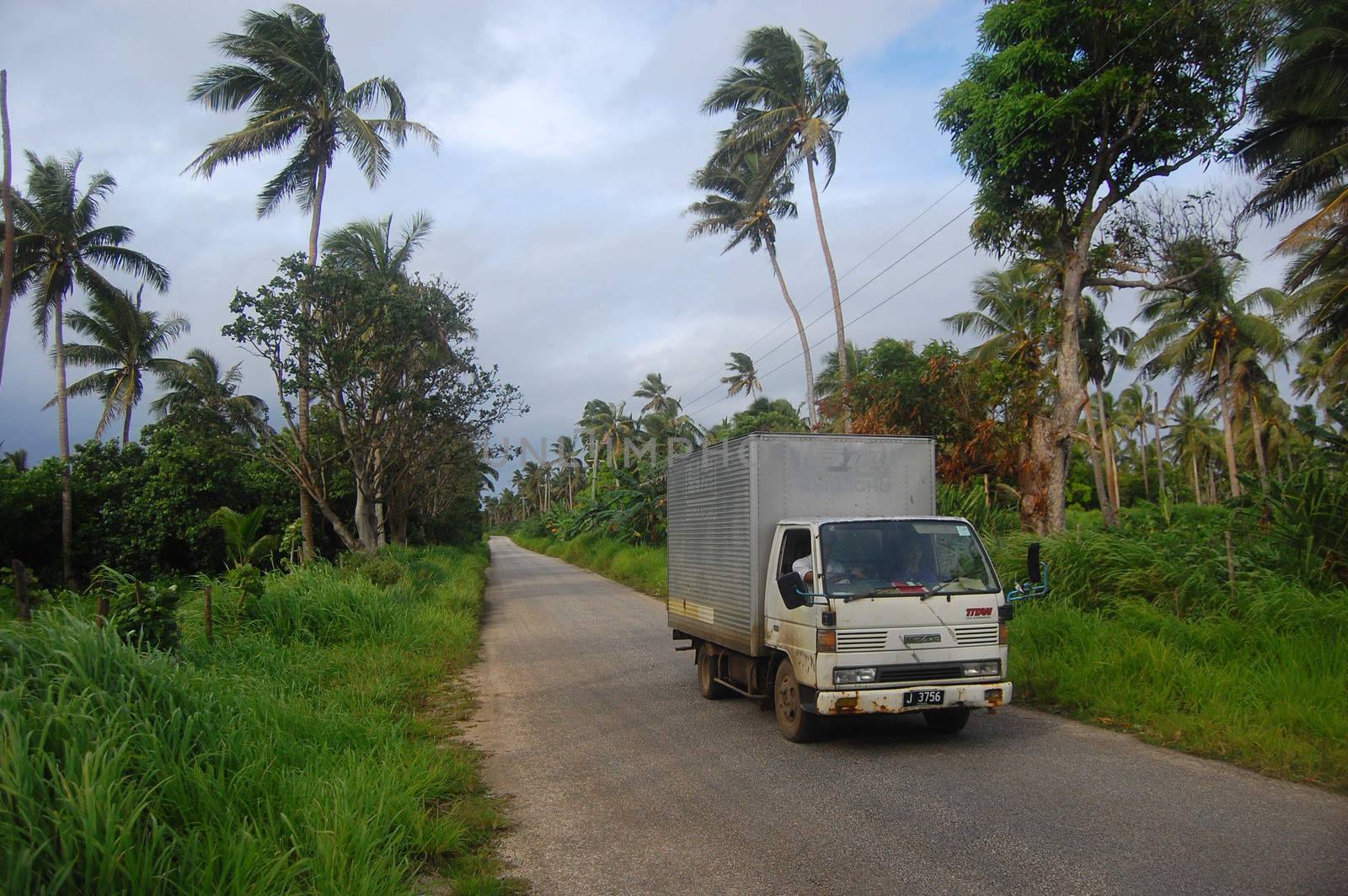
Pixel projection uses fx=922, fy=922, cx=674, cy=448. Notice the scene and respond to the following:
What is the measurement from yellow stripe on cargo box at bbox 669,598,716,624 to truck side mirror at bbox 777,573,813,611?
2.34 meters

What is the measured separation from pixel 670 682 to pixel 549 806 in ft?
16.0

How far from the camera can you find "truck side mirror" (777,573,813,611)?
7.41 meters

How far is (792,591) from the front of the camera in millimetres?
7426

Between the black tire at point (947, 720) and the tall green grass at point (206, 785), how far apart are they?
3.96 meters

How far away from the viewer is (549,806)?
623cm

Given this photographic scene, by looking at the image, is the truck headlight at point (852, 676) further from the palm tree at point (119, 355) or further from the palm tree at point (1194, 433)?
the palm tree at point (1194, 433)

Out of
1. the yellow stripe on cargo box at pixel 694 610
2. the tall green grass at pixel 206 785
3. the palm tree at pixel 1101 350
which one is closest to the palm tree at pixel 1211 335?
the palm tree at pixel 1101 350

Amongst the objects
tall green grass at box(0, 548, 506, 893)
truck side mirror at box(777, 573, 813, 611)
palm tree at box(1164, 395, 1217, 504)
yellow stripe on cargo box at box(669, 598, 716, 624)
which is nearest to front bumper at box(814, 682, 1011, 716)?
truck side mirror at box(777, 573, 813, 611)

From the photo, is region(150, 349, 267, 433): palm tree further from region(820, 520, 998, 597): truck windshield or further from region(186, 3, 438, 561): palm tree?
region(820, 520, 998, 597): truck windshield

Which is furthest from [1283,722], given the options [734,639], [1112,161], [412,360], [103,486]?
[103,486]

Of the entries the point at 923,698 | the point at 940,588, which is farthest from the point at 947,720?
the point at 940,588

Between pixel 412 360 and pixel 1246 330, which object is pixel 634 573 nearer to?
pixel 412 360

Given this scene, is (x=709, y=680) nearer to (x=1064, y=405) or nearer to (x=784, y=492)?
(x=784, y=492)

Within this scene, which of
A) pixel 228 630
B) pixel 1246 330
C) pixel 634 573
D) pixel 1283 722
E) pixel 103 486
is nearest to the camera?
pixel 1283 722
